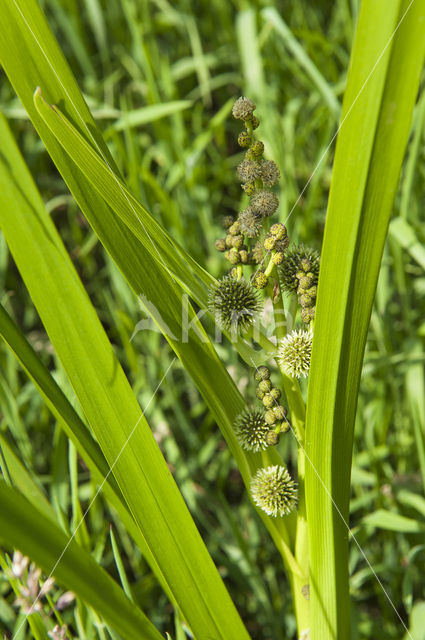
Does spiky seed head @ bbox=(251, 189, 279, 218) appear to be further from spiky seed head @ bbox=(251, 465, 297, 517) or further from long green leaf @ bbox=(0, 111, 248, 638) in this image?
spiky seed head @ bbox=(251, 465, 297, 517)

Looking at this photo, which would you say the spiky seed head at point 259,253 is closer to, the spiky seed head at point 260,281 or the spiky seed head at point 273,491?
the spiky seed head at point 260,281

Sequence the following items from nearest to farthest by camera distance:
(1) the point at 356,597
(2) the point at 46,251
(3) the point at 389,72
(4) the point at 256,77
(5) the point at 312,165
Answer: (3) the point at 389,72 < (2) the point at 46,251 < (1) the point at 356,597 < (4) the point at 256,77 < (5) the point at 312,165

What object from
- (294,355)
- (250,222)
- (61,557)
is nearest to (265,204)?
(250,222)

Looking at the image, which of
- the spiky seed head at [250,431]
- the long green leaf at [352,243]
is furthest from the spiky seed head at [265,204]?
the spiky seed head at [250,431]


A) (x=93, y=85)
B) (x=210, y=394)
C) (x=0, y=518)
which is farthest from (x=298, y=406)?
(x=93, y=85)

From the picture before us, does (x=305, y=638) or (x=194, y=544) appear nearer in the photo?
(x=194, y=544)

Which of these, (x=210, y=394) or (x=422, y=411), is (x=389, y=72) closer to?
(x=210, y=394)

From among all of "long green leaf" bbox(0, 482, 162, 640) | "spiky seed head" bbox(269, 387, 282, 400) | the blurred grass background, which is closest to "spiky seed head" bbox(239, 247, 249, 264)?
"spiky seed head" bbox(269, 387, 282, 400)
